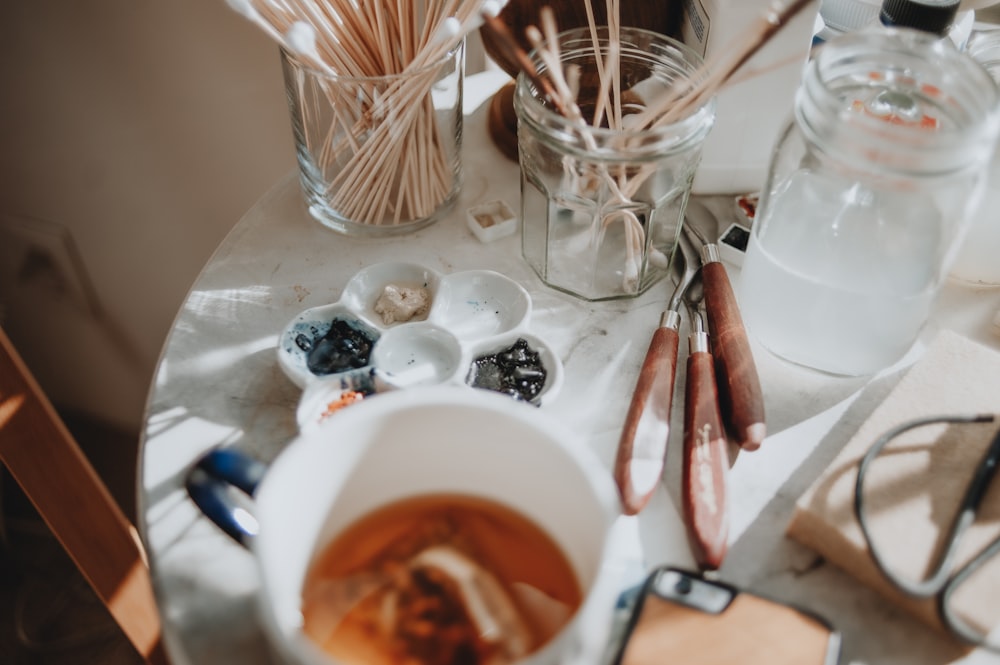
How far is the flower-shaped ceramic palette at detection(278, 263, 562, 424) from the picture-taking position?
1.64ft

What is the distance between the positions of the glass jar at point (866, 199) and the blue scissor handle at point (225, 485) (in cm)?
30

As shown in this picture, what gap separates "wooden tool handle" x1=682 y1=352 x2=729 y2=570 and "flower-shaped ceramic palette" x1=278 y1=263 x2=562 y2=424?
0.08 m

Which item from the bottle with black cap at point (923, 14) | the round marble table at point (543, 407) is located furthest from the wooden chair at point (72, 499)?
the bottle with black cap at point (923, 14)

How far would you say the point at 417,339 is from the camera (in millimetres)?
535

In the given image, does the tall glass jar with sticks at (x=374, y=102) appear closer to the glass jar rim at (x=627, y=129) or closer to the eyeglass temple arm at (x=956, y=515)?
the glass jar rim at (x=627, y=129)

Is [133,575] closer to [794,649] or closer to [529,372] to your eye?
[529,372]

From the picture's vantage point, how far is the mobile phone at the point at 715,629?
0.39 m

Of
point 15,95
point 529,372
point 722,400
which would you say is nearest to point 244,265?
→ point 529,372

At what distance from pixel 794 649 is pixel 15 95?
83cm

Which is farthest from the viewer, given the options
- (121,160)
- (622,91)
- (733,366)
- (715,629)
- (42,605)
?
(42,605)

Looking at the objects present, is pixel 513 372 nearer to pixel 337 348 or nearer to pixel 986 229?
pixel 337 348

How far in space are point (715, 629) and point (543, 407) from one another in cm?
15

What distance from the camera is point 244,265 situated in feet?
1.98

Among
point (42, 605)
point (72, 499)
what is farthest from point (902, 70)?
point (42, 605)
